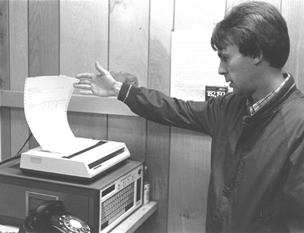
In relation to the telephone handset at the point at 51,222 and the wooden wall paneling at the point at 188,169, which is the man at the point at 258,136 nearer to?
the wooden wall paneling at the point at 188,169

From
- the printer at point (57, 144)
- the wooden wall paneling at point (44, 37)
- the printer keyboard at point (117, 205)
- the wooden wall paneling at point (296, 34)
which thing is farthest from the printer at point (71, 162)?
the wooden wall paneling at point (296, 34)

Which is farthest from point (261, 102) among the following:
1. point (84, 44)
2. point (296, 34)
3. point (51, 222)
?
point (84, 44)

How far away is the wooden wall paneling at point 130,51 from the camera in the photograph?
5.98 feet

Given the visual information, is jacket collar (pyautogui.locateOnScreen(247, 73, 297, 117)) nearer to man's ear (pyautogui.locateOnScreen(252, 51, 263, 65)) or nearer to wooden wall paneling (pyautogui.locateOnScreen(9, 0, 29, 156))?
man's ear (pyautogui.locateOnScreen(252, 51, 263, 65))

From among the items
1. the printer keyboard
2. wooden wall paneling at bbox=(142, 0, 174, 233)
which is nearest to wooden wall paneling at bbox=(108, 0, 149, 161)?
wooden wall paneling at bbox=(142, 0, 174, 233)

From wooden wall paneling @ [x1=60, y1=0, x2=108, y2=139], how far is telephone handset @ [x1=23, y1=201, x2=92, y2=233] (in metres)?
0.62

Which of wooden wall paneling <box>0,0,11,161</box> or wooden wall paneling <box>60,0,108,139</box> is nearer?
wooden wall paneling <box>60,0,108,139</box>

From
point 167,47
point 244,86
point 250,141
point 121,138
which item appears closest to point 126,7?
point 167,47

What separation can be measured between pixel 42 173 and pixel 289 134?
2.99 feet

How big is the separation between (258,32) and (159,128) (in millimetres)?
702

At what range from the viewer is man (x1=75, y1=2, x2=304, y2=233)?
1276 millimetres

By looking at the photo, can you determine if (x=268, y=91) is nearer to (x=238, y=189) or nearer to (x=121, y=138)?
(x=238, y=189)

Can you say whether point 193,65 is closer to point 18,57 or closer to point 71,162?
point 71,162

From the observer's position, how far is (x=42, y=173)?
1538 mm
